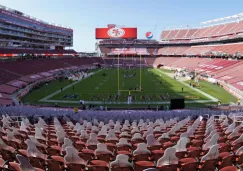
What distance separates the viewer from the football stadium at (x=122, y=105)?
7.18 m

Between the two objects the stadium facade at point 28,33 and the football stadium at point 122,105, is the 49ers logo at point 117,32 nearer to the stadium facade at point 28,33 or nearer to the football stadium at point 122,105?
the football stadium at point 122,105

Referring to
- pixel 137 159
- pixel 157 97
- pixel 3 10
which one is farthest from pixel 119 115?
pixel 3 10

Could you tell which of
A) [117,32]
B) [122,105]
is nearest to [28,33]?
[117,32]

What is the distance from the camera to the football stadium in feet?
23.6

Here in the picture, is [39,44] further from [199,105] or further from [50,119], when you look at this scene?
[50,119]

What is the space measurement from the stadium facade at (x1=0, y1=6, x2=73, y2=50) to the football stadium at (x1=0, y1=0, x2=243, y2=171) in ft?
1.23

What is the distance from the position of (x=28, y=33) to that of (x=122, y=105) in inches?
2605

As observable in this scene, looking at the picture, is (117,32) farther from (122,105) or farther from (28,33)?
(122,105)

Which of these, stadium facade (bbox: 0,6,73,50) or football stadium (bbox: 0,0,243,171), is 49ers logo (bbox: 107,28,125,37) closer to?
football stadium (bbox: 0,0,243,171)

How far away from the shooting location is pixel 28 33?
86.1 m

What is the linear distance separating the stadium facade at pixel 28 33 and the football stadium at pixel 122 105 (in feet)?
1.23

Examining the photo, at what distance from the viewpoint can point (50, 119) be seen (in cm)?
1633

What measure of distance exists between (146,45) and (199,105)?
292ft

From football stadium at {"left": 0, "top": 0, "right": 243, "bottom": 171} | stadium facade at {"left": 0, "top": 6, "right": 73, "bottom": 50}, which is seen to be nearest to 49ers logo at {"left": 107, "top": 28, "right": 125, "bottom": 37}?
football stadium at {"left": 0, "top": 0, "right": 243, "bottom": 171}
